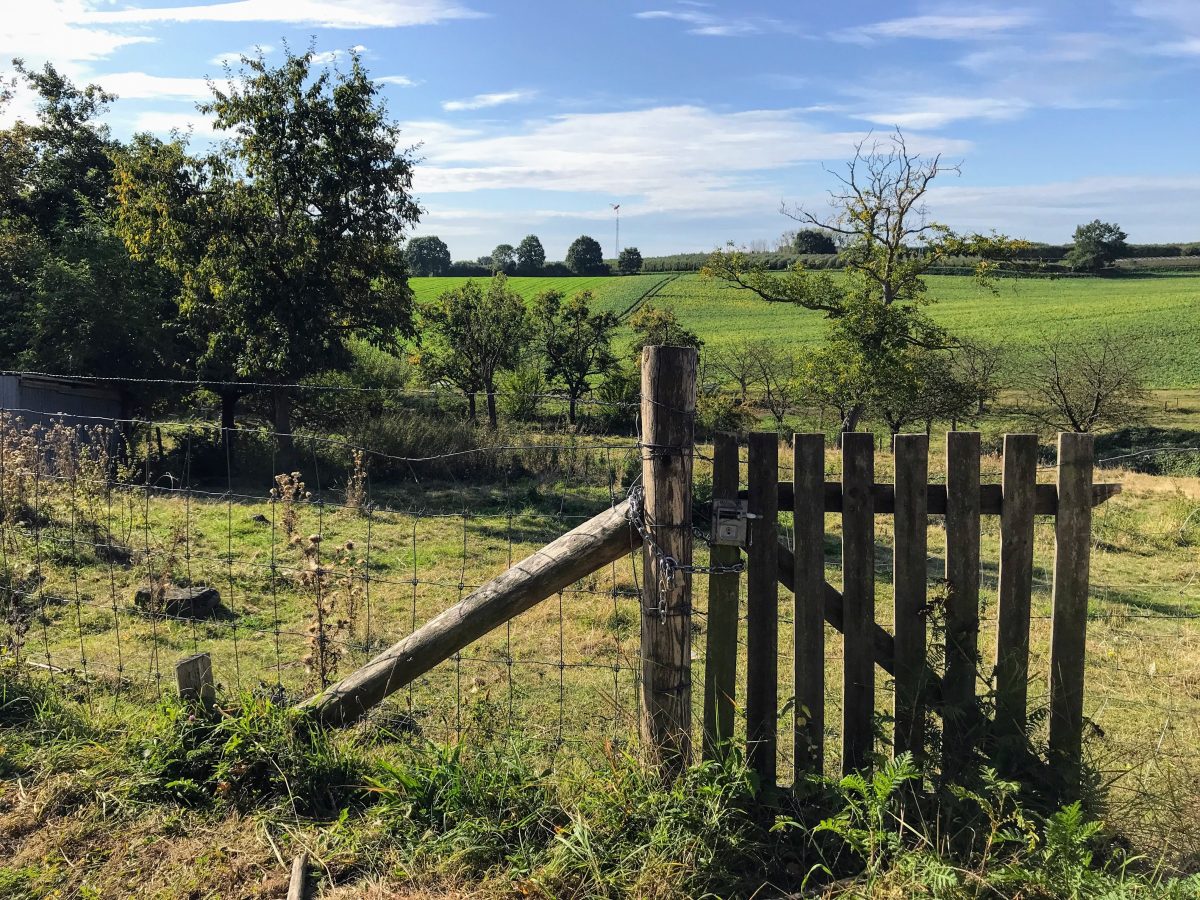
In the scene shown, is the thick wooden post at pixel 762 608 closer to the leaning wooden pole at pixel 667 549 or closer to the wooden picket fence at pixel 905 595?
the wooden picket fence at pixel 905 595

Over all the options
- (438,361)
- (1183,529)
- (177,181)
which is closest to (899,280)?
(1183,529)

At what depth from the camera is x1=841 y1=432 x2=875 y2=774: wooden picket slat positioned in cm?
345

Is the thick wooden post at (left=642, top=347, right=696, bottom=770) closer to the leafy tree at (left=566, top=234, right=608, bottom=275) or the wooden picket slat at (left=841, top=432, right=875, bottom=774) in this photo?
the wooden picket slat at (left=841, top=432, right=875, bottom=774)

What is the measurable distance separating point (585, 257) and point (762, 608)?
91.3m

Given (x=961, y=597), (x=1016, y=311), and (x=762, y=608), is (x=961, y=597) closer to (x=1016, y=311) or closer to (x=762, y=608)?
(x=762, y=608)

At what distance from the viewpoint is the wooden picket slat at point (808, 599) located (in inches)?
136

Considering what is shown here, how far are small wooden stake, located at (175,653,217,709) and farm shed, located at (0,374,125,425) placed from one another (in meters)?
12.4

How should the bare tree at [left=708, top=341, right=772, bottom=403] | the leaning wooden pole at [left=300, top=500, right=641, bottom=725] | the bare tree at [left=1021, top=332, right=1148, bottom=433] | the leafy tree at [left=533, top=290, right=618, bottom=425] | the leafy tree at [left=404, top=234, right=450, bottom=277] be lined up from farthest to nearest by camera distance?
1. the leafy tree at [left=404, top=234, right=450, bottom=277]
2. the bare tree at [left=708, top=341, right=772, bottom=403]
3. the leafy tree at [left=533, top=290, right=618, bottom=425]
4. the bare tree at [left=1021, top=332, right=1148, bottom=433]
5. the leaning wooden pole at [left=300, top=500, right=641, bottom=725]

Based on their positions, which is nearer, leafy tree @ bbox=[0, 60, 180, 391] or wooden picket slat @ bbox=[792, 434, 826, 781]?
wooden picket slat @ bbox=[792, 434, 826, 781]

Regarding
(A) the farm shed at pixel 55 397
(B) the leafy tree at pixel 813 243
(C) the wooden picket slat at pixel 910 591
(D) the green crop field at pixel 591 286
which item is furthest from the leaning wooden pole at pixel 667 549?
(B) the leafy tree at pixel 813 243

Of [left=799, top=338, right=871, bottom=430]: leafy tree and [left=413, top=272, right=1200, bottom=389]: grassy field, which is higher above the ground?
[left=413, top=272, right=1200, bottom=389]: grassy field

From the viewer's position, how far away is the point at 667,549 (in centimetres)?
350

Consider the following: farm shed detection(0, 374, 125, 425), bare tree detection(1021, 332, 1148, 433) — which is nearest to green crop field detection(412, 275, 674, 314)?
bare tree detection(1021, 332, 1148, 433)

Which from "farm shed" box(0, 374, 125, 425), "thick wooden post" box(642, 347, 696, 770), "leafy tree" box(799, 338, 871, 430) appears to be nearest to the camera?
"thick wooden post" box(642, 347, 696, 770)
